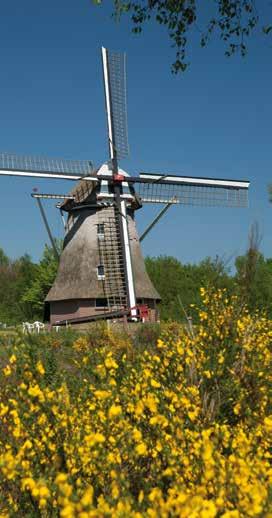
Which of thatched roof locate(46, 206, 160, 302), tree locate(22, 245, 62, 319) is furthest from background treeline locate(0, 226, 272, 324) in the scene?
thatched roof locate(46, 206, 160, 302)

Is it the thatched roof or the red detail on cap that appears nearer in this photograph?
the red detail on cap

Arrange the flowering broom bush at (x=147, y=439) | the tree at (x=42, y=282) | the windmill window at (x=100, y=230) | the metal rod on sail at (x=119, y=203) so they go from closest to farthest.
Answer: the flowering broom bush at (x=147, y=439) → the metal rod on sail at (x=119, y=203) → the windmill window at (x=100, y=230) → the tree at (x=42, y=282)

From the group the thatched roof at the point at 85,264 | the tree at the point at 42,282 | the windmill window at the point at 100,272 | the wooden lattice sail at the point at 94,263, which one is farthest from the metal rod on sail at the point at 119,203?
the tree at the point at 42,282

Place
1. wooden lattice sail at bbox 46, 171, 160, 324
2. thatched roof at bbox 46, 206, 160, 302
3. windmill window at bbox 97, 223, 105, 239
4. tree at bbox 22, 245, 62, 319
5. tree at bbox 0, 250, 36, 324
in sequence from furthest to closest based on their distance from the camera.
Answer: tree at bbox 0, 250, 36, 324, tree at bbox 22, 245, 62, 319, windmill window at bbox 97, 223, 105, 239, thatched roof at bbox 46, 206, 160, 302, wooden lattice sail at bbox 46, 171, 160, 324

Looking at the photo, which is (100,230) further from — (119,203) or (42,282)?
(42,282)

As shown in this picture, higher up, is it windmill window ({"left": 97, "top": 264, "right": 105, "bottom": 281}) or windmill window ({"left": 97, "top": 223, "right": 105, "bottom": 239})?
windmill window ({"left": 97, "top": 223, "right": 105, "bottom": 239})

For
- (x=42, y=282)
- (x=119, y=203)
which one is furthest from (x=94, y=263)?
(x=42, y=282)

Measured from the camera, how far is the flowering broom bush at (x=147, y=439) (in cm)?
348

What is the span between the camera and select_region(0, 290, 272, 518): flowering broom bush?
11.4 feet

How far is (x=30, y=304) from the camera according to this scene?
48.4m

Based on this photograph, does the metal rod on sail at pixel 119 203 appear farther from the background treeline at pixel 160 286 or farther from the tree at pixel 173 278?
the tree at pixel 173 278

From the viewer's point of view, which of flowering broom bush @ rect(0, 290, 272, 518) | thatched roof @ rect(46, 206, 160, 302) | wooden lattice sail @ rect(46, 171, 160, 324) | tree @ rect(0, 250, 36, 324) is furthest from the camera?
tree @ rect(0, 250, 36, 324)

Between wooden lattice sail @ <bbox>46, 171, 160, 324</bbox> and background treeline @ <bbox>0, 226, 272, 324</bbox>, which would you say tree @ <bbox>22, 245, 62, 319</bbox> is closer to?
background treeline @ <bbox>0, 226, 272, 324</bbox>

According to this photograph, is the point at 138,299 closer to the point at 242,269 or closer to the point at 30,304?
the point at 30,304
